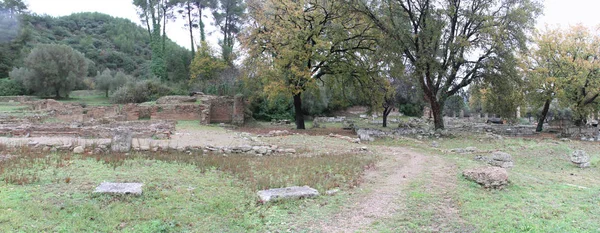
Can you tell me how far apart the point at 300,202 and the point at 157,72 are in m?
38.8

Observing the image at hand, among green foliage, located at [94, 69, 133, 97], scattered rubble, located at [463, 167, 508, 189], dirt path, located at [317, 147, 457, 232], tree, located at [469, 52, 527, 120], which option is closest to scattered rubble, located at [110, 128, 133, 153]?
dirt path, located at [317, 147, 457, 232]

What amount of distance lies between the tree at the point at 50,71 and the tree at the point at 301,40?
22.5 metres

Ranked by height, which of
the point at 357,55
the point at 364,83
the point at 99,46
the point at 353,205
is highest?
the point at 99,46

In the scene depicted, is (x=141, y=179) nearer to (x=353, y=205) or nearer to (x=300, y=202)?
(x=300, y=202)

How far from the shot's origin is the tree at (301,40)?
59.1 feet

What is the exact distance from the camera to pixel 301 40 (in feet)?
59.1

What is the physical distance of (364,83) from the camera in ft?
68.3

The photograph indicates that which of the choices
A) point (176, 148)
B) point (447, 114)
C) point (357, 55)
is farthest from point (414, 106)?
point (176, 148)

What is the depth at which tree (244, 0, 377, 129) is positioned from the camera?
18.0 m

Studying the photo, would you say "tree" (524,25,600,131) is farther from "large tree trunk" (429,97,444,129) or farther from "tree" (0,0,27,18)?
"tree" (0,0,27,18)

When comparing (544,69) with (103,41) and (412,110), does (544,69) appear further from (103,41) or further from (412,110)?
(103,41)

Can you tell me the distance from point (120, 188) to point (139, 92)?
88.2 feet

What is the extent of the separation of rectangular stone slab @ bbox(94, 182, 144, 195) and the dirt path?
127 inches

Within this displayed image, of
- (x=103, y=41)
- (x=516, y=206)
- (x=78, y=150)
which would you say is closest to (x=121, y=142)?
(x=78, y=150)
